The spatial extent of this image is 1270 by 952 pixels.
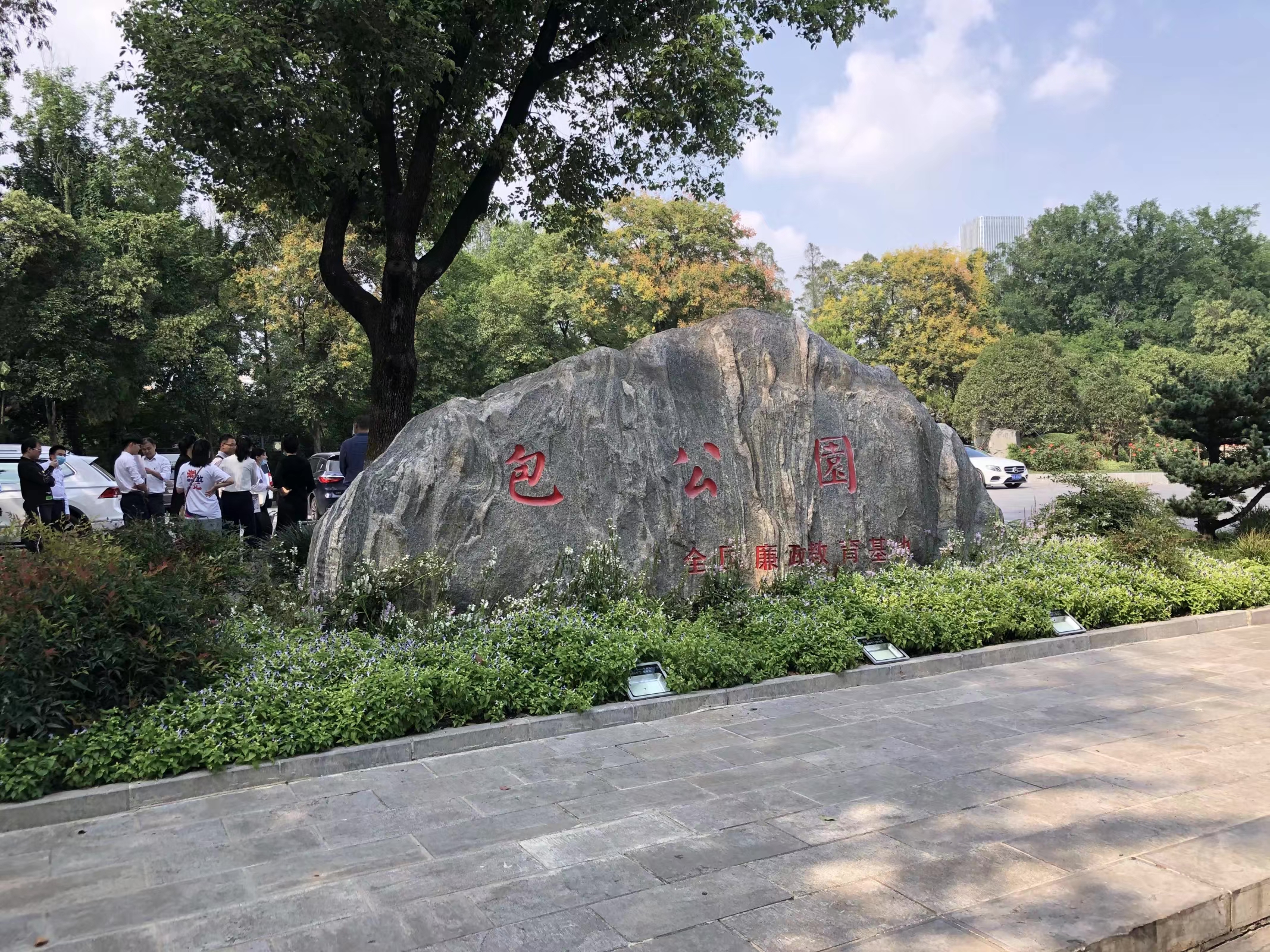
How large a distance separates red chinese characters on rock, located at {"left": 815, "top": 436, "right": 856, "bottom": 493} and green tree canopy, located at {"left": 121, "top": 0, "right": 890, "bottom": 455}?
420 centimetres

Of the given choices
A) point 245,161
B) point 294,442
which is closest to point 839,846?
point 294,442

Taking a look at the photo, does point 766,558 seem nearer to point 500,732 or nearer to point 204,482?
point 500,732

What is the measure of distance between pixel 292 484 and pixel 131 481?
2.59 m

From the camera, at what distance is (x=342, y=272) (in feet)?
31.3

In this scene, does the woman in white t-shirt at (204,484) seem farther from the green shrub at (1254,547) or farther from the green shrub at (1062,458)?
the green shrub at (1062,458)

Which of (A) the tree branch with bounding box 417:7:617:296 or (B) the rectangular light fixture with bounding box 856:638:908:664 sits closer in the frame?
(B) the rectangular light fixture with bounding box 856:638:908:664

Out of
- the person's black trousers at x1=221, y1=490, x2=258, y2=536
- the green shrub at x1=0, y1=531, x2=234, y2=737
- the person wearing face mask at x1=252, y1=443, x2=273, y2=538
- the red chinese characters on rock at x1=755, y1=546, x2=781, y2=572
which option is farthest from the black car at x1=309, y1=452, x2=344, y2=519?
the green shrub at x1=0, y1=531, x2=234, y2=737

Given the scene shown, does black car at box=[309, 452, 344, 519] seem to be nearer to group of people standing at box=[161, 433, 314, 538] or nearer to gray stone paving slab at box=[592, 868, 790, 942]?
group of people standing at box=[161, 433, 314, 538]

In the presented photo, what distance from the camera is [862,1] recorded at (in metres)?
9.89

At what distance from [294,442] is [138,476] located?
8.87 feet

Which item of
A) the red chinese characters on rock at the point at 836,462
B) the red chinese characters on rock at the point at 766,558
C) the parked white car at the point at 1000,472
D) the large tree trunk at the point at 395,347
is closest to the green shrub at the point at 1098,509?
the red chinese characters on rock at the point at 836,462

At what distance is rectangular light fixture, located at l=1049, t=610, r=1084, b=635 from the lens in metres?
6.91

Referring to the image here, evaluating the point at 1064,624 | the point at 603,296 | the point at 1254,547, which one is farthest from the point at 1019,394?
the point at 1064,624

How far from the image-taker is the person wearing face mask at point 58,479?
398 inches
